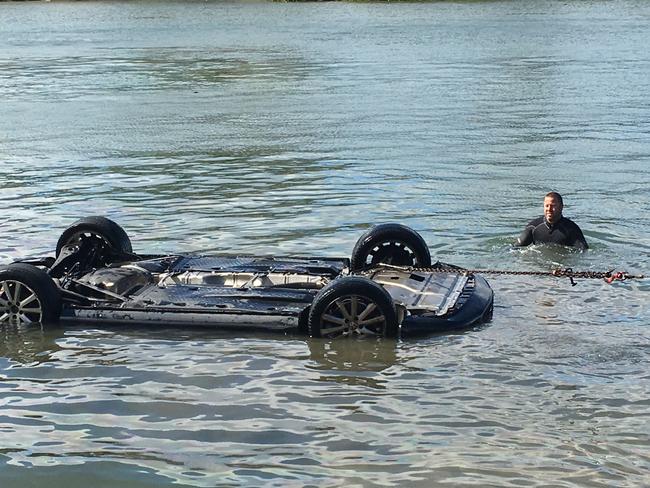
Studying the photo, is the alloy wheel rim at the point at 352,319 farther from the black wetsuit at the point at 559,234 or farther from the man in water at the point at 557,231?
the black wetsuit at the point at 559,234

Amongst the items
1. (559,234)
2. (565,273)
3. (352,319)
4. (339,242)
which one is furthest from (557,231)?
(352,319)

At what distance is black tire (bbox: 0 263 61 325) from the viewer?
13.2 m

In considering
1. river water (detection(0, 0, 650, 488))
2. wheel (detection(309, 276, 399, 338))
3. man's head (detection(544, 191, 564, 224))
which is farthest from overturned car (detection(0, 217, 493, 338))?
man's head (detection(544, 191, 564, 224))

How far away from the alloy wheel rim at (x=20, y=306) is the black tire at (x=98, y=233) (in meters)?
1.71

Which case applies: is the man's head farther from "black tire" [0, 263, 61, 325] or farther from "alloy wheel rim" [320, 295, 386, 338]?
"black tire" [0, 263, 61, 325]

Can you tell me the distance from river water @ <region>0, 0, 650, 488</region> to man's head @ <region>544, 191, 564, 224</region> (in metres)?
0.47

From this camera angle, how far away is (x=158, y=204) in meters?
21.1

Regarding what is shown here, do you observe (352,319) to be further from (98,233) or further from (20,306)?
(98,233)

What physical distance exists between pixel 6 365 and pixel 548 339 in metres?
5.52

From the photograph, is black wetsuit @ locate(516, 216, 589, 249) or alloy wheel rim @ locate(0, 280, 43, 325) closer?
alloy wheel rim @ locate(0, 280, 43, 325)

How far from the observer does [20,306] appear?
13461 millimetres

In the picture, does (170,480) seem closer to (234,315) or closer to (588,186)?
(234,315)

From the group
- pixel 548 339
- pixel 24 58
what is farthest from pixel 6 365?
pixel 24 58

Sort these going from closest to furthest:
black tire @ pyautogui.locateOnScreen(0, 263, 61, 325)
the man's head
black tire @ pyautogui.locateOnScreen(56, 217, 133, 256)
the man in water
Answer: black tire @ pyautogui.locateOnScreen(0, 263, 61, 325), black tire @ pyautogui.locateOnScreen(56, 217, 133, 256), the man's head, the man in water
